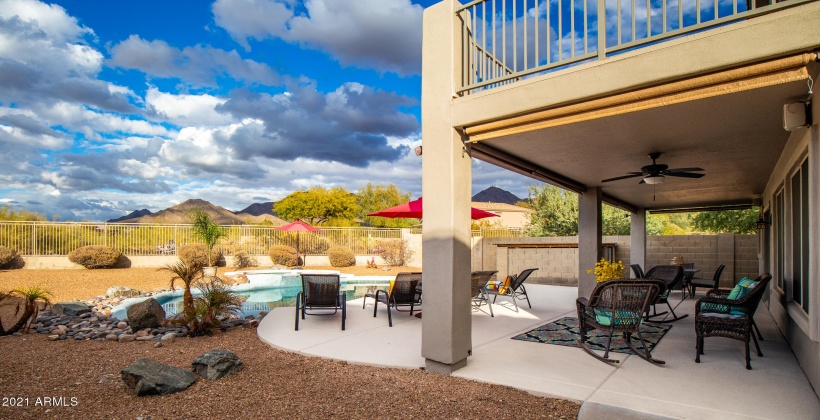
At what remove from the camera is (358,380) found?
161 inches

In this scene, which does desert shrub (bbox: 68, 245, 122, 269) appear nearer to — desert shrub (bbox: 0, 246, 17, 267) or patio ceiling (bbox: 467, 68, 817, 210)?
desert shrub (bbox: 0, 246, 17, 267)

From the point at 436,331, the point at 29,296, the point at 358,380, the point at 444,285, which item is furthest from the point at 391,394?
the point at 29,296

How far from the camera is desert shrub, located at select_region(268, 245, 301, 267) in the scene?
1931cm

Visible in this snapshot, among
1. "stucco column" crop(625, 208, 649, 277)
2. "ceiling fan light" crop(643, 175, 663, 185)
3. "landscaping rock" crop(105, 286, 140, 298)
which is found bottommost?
"landscaping rock" crop(105, 286, 140, 298)

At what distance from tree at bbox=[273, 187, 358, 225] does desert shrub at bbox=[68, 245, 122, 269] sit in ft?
65.7

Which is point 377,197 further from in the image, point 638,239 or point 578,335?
point 578,335

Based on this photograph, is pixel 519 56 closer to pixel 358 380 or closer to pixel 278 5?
pixel 358 380

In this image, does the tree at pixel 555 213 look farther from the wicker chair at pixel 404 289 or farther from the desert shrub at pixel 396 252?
the wicker chair at pixel 404 289

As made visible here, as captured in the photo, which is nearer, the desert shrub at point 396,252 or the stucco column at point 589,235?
the stucco column at point 589,235

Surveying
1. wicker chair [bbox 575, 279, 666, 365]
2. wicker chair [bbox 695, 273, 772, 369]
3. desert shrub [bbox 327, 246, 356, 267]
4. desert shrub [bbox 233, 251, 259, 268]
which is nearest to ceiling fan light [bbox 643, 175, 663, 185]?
wicker chair [bbox 695, 273, 772, 369]

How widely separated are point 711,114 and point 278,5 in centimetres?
1198

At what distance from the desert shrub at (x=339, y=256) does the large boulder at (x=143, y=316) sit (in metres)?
13.2

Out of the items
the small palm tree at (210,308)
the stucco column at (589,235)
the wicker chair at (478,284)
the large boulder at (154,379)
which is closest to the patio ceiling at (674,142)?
the stucco column at (589,235)

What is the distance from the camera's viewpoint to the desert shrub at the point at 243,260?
750 inches
